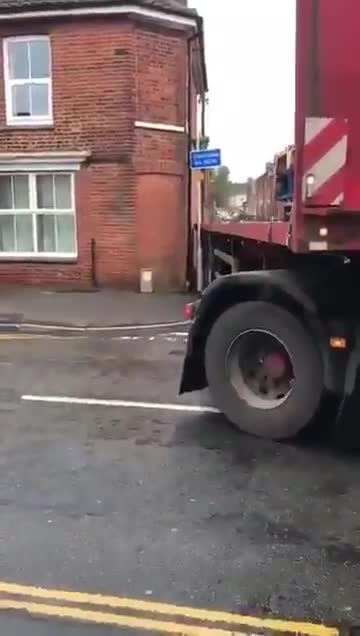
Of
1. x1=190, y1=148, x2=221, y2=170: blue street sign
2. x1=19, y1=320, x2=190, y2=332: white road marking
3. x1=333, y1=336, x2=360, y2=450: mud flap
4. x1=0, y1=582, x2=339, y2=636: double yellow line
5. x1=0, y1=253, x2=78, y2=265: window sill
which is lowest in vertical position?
x1=19, y1=320, x2=190, y2=332: white road marking

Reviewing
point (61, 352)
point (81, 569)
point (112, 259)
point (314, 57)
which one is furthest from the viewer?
point (112, 259)

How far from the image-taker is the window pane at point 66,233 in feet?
53.7

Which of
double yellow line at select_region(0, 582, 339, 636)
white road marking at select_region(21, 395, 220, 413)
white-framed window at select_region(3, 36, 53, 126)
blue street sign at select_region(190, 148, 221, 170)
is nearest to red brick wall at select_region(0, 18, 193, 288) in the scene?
white-framed window at select_region(3, 36, 53, 126)

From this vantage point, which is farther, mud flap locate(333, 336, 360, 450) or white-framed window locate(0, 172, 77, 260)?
white-framed window locate(0, 172, 77, 260)

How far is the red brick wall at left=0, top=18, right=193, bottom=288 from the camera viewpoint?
609 inches

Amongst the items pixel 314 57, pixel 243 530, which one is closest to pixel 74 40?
pixel 314 57

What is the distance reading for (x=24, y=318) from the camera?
12.8m

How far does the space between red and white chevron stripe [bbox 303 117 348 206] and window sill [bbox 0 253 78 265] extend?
11881 mm

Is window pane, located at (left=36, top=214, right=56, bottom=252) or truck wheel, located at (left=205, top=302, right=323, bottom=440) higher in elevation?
window pane, located at (left=36, top=214, right=56, bottom=252)

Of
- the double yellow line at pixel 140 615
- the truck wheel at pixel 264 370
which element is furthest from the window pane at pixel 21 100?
the double yellow line at pixel 140 615

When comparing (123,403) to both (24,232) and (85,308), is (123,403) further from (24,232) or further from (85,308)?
(24,232)

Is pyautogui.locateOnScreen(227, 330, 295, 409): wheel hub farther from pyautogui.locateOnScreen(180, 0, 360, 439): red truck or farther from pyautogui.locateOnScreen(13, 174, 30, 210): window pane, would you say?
pyautogui.locateOnScreen(13, 174, 30, 210): window pane

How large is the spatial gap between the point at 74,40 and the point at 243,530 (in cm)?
1364

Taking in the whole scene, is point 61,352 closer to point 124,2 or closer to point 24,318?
point 24,318
